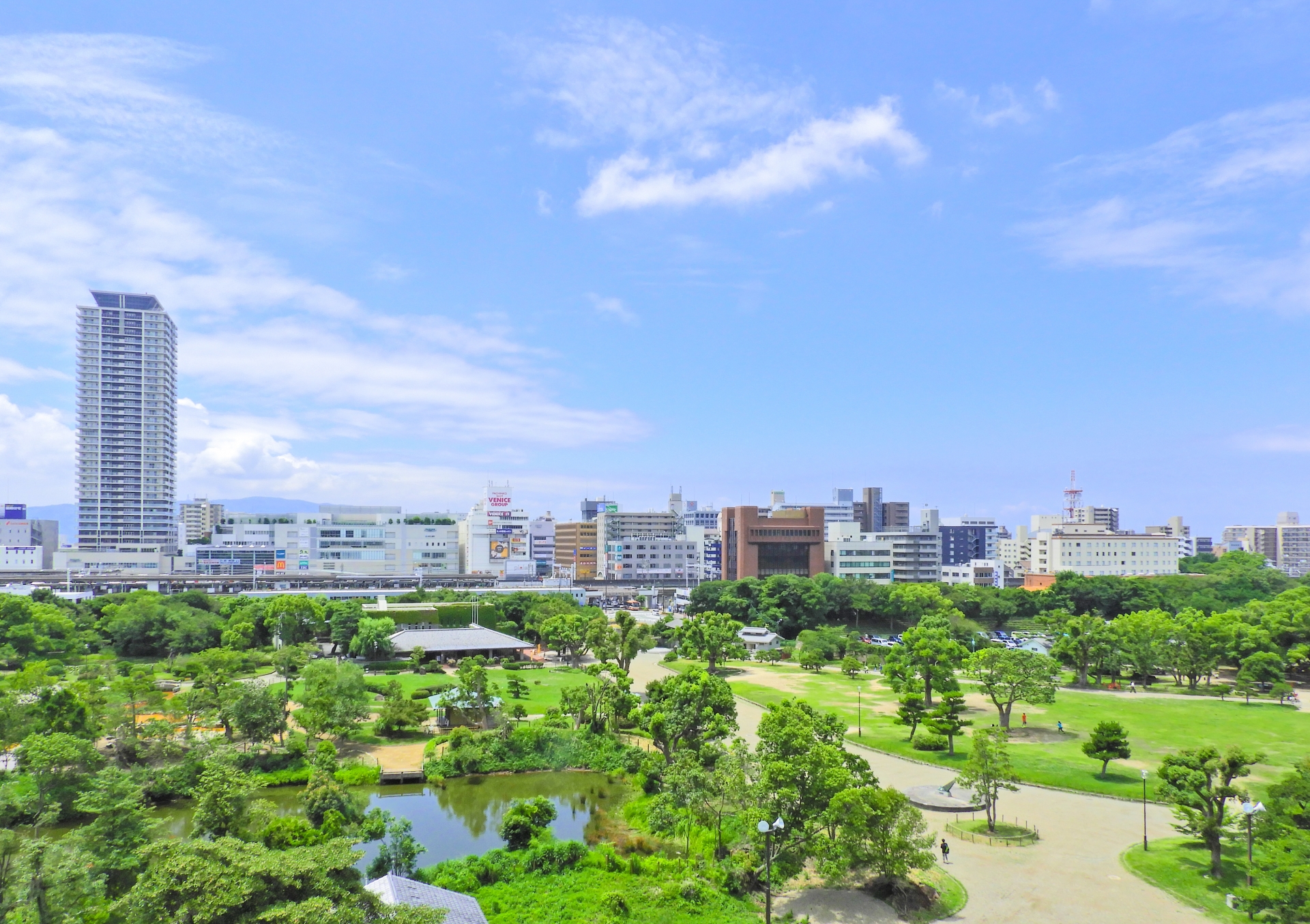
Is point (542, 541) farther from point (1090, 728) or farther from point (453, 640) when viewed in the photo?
point (1090, 728)

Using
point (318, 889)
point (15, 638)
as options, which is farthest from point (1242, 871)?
point (15, 638)

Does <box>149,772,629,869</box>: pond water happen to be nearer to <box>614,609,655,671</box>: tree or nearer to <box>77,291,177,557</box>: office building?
<box>614,609,655,671</box>: tree

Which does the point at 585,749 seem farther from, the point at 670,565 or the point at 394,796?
the point at 670,565

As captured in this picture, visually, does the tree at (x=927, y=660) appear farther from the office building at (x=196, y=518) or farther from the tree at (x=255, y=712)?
the office building at (x=196, y=518)

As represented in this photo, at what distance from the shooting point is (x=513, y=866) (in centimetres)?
2233

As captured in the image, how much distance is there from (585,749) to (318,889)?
2298 cm

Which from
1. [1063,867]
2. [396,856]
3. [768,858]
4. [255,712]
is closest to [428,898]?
[396,856]

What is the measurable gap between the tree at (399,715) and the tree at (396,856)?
16.0m

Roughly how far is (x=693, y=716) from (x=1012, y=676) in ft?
56.5

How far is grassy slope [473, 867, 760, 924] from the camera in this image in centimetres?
1919

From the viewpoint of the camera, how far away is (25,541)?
484 feet

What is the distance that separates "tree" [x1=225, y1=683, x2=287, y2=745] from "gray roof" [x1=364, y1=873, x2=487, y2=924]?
1816 cm

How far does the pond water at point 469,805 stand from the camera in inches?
1014

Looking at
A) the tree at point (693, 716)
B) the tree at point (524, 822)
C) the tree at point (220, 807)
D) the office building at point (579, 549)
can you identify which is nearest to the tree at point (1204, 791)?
the tree at point (693, 716)
